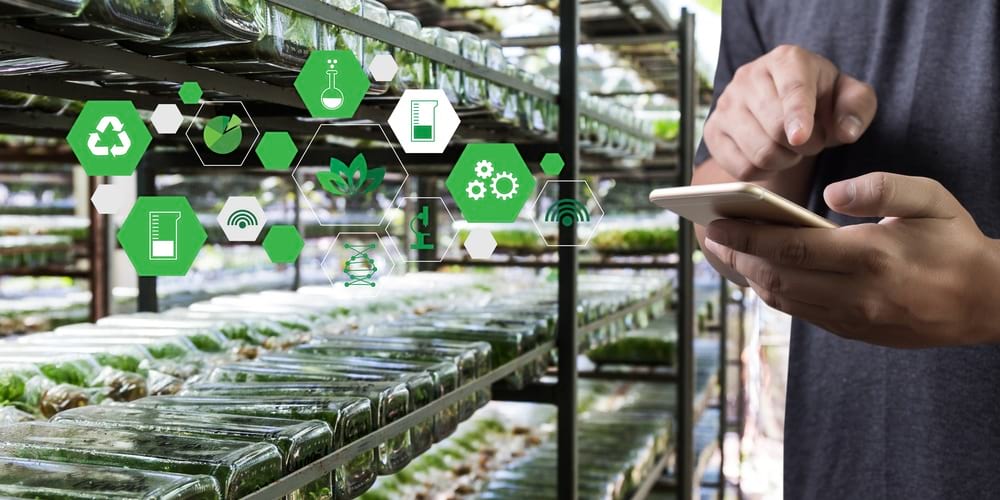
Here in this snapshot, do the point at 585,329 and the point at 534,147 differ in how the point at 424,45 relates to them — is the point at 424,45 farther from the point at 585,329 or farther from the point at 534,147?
the point at 585,329

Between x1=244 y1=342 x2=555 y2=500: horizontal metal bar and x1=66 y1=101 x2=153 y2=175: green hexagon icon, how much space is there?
60 cm

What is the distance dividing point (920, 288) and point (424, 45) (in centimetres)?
84

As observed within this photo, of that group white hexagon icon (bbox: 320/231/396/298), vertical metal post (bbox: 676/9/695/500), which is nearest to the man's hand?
white hexagon icon (bbox: 320/231/396/298)

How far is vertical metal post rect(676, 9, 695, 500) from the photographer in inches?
138

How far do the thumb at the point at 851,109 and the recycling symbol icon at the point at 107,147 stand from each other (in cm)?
109

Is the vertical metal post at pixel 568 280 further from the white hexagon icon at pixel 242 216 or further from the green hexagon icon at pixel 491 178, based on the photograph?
the white hexagon icon at pixel 242 216

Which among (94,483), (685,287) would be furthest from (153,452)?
(685,287)

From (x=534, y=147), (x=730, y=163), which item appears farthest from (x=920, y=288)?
(x=534, y=147)

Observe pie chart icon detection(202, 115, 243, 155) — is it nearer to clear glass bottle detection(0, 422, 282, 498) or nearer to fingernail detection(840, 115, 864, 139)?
clear glass bottle detection(0, 422, 282, 498)

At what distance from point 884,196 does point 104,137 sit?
122 cm

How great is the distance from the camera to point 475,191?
7.09 feet

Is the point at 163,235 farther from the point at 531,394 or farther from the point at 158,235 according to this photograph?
the point at 531,394

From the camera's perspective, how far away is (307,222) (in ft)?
15.7

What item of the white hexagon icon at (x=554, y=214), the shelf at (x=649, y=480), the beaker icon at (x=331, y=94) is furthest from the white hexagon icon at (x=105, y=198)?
→ the shelf at (x=649, y=480)
